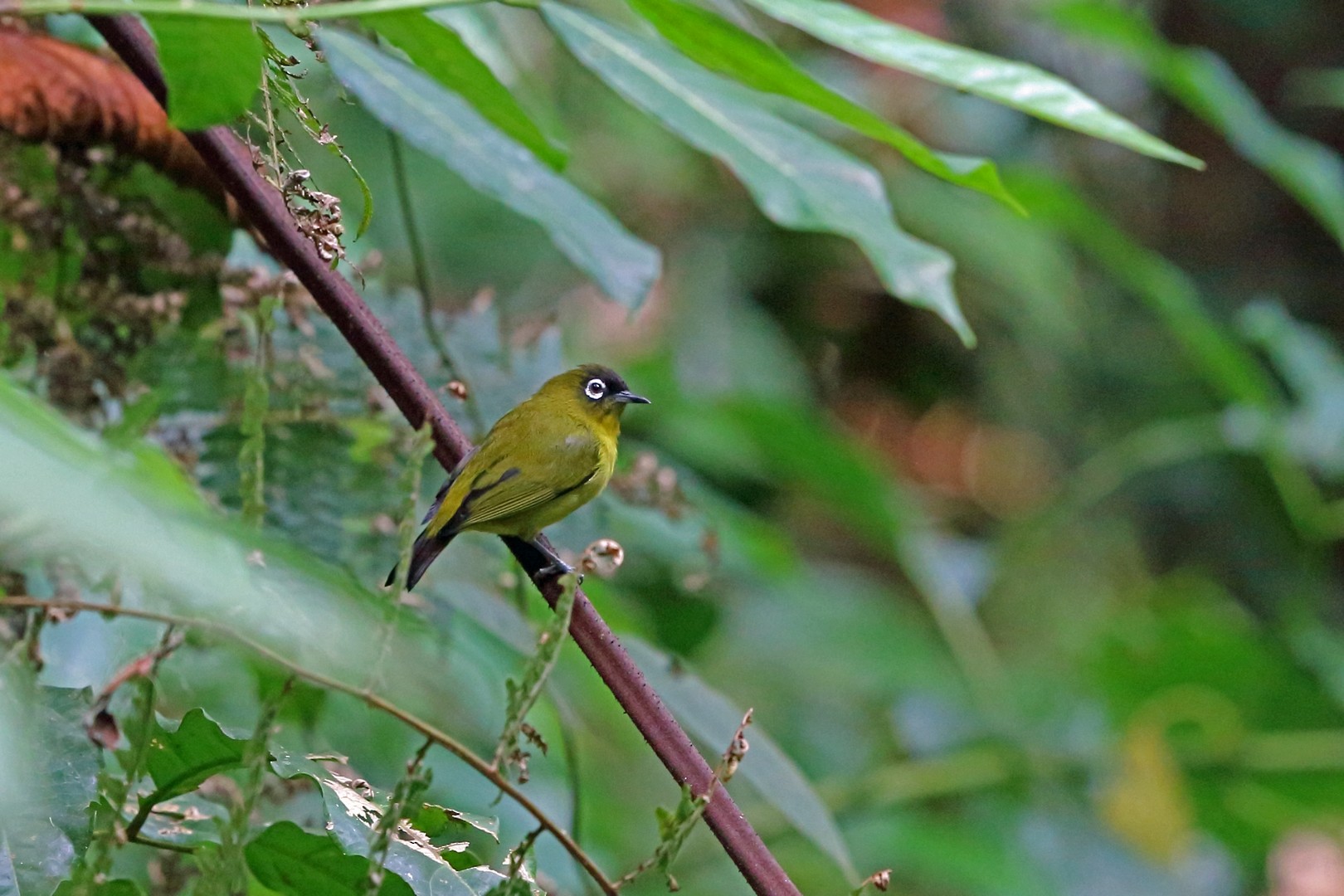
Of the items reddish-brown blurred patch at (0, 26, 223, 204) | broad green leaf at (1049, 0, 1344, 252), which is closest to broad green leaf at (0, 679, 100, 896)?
reddish-brown blurred patch at (0, 26, 223, 204)

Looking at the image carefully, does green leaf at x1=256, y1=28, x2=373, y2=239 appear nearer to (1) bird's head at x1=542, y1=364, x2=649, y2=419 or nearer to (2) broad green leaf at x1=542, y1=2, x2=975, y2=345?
(2) broad green leaf at x1=542, y1=2, x2=975, y2=345

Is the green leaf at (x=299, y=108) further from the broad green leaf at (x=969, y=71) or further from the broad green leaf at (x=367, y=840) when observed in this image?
the broad green leaf at (x=969, y=71)

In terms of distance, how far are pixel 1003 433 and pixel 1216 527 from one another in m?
1.06

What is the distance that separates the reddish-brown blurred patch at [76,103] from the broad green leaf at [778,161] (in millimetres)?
534

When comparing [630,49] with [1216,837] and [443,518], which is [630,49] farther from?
[1216,837]

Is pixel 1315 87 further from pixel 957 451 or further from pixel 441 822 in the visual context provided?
pixel 441 822

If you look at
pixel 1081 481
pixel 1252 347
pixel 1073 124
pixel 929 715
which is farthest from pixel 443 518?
pixel 1252 347

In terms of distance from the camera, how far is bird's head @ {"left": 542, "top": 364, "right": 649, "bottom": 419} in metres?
2.40

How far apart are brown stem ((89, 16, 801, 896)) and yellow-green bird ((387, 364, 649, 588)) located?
1.63ft

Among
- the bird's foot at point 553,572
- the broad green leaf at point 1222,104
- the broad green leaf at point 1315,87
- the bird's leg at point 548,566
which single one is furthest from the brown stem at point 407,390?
the broad green leaf at point 1315,87

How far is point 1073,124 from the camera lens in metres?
1.43

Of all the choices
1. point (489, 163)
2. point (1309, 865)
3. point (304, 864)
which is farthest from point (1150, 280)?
point (304, 864)

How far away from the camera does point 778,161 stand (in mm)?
1827

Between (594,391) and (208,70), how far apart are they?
1.54 meters
